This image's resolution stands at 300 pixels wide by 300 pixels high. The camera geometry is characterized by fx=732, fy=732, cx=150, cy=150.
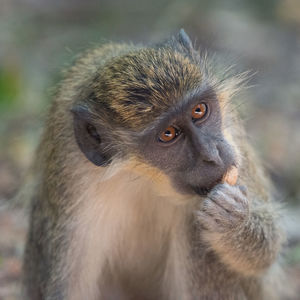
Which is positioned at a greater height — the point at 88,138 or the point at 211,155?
the point at 88,138

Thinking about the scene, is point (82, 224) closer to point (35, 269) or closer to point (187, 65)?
point (35, 269)

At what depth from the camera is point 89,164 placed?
437 centimetres

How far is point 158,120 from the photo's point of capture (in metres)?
4.03

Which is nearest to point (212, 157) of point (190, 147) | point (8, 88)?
point (190, 147)

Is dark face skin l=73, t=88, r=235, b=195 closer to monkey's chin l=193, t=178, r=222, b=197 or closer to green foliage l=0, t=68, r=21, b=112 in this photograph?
monkey's chin l=193, t=178, r=222, b=197

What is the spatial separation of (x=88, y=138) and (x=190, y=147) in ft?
2.01

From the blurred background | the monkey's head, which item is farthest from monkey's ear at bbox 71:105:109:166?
the blurred background

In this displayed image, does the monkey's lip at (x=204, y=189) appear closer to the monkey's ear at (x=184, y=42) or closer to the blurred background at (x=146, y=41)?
the monkey's ear at (x=184, y=42)

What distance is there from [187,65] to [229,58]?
0.61 meters

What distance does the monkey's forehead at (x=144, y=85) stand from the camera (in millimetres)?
4023

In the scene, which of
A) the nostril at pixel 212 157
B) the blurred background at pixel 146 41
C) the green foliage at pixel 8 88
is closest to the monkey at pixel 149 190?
the nostril at pixel 212 157

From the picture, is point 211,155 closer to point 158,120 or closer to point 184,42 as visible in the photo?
point 158,120

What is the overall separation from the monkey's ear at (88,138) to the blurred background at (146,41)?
3.89 ft

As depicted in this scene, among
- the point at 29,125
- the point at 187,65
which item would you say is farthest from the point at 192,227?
the point at 29,125
